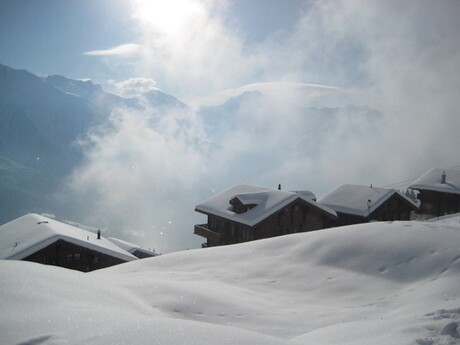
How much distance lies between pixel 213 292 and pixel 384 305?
3.22 m

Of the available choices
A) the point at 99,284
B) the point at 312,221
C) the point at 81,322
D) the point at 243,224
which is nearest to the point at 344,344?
the point at 81,322

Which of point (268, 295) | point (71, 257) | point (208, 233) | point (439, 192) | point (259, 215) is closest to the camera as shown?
point (268, 295)

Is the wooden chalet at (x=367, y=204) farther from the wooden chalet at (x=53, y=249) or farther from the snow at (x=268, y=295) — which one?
the snow at (x=268, y=295)

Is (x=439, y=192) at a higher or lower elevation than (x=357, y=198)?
higher

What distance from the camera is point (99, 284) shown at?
6.71 meters

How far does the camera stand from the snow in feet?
13.2

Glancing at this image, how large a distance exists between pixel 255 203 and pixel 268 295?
16973mm

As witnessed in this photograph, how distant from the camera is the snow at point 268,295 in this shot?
13.2 feet

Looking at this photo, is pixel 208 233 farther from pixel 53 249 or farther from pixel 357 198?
pixel 357 198

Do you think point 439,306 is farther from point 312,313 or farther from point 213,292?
point 213,292

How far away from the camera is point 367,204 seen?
27.9m

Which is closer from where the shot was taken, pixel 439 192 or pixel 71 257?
pixel 71 257

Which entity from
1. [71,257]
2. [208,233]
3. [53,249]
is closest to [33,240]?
[53,249]

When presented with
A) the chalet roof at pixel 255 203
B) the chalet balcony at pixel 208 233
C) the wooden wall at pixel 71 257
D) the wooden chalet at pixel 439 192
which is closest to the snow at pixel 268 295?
the wooden wall at pixel 71 257
